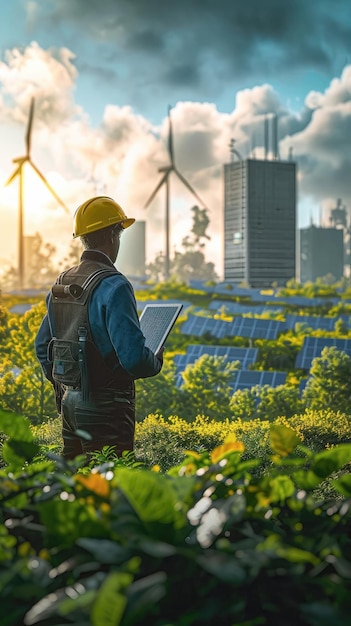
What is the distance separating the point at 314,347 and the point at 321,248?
42.7 feet

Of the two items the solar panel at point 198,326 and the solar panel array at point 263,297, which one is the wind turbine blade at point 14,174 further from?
the solar panel array at point 263,297

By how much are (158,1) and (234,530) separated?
1431cm

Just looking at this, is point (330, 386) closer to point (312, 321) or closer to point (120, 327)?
point (312, 321)

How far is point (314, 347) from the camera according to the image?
15398 millimetres

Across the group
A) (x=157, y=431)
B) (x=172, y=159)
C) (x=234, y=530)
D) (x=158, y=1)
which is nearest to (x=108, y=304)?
(x=234, y=530)

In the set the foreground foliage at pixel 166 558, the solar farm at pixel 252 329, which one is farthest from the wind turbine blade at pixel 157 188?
the foreground foliage at pixel 166 558

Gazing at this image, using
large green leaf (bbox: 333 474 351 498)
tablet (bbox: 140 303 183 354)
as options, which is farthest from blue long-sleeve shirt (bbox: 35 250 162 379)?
large green leaf (bbox: 333 474 351 498)

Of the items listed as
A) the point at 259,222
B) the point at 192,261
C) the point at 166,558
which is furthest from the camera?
the point at 192,261

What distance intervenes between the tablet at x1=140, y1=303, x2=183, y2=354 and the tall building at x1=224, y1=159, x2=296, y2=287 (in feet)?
47.7

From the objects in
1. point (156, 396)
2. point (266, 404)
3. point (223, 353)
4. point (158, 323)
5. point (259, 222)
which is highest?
point (259, 222)

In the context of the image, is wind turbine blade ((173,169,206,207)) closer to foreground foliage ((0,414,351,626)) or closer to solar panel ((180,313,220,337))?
solar panel ((180,313,220,337))

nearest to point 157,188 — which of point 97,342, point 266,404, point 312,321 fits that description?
point 312,321

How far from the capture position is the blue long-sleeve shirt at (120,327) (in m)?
4.10

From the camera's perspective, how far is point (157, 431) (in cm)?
936
